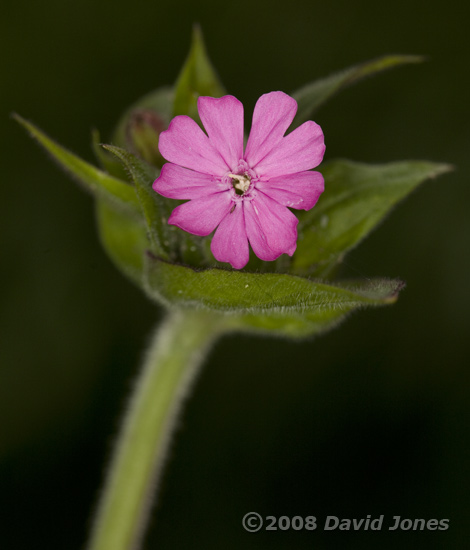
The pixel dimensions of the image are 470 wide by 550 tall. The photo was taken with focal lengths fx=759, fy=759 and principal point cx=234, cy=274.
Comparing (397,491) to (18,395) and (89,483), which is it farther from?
(18,395)

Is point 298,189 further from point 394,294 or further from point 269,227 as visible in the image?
point 394,294

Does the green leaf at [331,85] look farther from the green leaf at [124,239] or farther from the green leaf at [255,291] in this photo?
the green leaf at [124,239]

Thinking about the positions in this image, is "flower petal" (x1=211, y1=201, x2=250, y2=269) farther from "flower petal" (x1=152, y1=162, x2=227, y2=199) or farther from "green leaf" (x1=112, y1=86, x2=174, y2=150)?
"green leaf" (x1=112, y1=86, x2=174, y2=150)

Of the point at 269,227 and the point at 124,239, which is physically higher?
the point at 124,239

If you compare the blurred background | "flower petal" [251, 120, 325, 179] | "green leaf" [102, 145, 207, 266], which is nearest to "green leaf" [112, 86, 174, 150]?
"green leaf" [102, 145, 207, 266]

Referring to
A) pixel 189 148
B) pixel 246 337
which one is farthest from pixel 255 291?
pixel 246 337

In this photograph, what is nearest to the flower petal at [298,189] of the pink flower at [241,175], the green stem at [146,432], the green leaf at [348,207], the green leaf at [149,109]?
the pink flower at [241,175]
